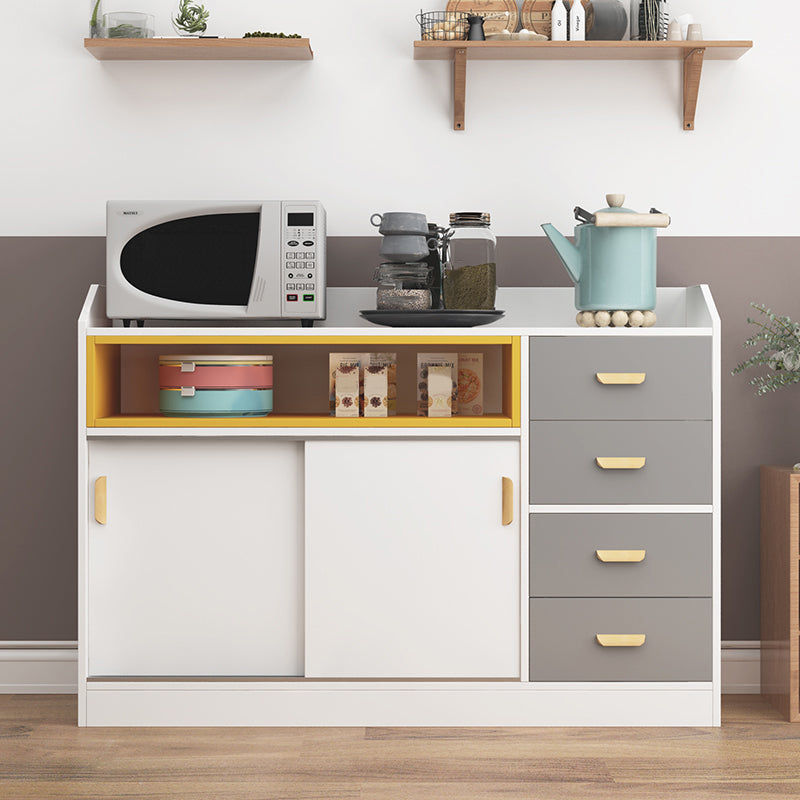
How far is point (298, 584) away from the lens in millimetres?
2086

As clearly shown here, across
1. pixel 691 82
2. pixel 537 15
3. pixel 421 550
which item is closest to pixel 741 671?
pixel 421 550

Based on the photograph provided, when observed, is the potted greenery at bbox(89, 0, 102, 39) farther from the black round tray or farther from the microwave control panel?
the black round tray

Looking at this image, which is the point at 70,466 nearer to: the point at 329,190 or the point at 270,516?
the point at 270,516

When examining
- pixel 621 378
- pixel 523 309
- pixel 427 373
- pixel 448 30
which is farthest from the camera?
pixel 523 309

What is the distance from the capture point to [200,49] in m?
2.31

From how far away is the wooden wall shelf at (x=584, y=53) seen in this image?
2.26m

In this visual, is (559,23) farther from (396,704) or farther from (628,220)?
(396,704)

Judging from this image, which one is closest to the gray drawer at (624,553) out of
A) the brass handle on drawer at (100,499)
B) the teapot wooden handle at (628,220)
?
the teapot wooden handle at (628,220)

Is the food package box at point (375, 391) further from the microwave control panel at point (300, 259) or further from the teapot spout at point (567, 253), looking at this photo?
the teapot spout at point (567, 253)

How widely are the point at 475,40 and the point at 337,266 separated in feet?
2.29

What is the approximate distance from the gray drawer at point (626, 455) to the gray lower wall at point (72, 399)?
432 millimetres

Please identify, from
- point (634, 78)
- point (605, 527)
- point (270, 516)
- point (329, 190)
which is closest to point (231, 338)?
point (270, 516)

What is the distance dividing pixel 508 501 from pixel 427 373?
0.37 metres

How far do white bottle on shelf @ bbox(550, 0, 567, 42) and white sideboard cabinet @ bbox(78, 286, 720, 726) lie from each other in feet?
2.74
